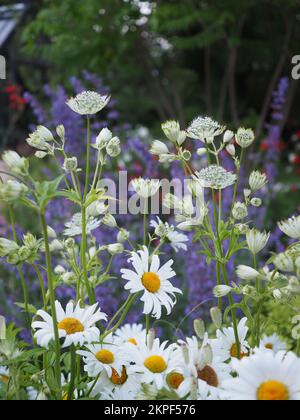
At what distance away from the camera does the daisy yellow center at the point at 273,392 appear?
0.74 metres

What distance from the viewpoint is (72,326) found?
92cm

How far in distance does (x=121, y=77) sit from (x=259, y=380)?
6.40 m

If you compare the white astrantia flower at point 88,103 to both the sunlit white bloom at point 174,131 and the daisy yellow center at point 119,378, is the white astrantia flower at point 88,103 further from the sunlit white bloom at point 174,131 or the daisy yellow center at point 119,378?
the daisy yellow center at point 119,378

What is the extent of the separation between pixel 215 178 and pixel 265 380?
0.40 meters

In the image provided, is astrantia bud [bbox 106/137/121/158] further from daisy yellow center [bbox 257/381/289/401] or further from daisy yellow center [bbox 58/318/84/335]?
daisy yellow center [bbox 257/381/289/401]

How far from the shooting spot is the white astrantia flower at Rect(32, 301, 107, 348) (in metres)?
0.87

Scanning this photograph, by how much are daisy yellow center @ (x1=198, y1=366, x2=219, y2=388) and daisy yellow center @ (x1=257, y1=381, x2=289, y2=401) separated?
0.47ft

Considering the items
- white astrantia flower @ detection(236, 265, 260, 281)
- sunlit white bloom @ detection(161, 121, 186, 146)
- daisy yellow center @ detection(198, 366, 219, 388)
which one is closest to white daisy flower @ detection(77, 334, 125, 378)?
daisy yellow center @ detection(198, 366, 219, 388)

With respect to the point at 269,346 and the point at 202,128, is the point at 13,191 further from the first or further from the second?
the point at 269,346

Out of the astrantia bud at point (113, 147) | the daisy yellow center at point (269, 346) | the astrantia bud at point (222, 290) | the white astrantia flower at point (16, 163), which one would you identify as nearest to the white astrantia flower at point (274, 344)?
the daisy yellow center at point (269, 346)

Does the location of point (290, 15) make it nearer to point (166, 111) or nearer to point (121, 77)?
point (166, 111)

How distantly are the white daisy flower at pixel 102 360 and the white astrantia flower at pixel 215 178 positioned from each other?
1.04 feet

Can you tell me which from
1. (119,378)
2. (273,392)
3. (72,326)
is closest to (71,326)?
(72,326)

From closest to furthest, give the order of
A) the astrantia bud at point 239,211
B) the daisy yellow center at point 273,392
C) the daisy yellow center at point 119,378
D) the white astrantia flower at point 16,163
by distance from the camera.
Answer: the daisy yellow center at point 273,392 → the white astrantia flower at point 16,163 → the daisy yellow center at point 119,378 → the astrantia bud at point 239,211
